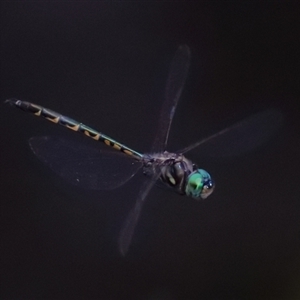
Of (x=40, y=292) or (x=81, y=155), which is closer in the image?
(x=81, y=155)

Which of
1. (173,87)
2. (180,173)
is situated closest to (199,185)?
(180,173)

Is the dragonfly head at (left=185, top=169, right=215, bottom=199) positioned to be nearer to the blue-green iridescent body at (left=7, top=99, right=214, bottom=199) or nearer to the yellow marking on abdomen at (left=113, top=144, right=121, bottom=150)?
the blue-green iridescent body at (left=7, top=99, right=214, bottom=199)

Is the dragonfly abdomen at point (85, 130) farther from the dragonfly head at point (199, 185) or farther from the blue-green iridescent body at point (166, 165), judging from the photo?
the dragonfly head at point (199, 185)

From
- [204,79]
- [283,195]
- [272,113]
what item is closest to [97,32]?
[204,79]

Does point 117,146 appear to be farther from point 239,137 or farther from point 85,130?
point 239,137

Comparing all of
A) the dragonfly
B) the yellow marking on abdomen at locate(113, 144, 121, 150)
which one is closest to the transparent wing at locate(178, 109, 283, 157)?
the dragonfly

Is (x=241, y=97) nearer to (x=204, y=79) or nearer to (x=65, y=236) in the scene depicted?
(x=204, y=79)
